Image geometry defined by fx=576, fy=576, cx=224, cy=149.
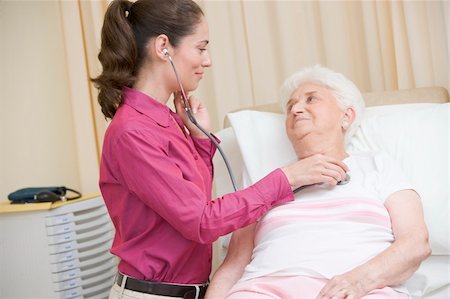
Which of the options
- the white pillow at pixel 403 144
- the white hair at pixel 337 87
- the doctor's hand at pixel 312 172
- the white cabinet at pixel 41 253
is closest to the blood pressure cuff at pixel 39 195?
the white cabinet at pixel 41 253

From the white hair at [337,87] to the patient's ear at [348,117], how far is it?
11 mm

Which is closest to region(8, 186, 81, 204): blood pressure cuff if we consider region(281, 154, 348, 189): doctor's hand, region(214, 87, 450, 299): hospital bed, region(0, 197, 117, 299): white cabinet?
region(0, 197, 117, 299): white cabinet

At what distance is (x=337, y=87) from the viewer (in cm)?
181

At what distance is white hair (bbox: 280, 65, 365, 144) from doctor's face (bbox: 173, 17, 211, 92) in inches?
15.6

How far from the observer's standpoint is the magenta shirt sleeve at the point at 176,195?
137 cm

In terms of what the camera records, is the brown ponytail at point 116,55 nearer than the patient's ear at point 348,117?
Yes

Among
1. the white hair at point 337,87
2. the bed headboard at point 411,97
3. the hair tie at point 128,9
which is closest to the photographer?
the hair tie at point 128,9

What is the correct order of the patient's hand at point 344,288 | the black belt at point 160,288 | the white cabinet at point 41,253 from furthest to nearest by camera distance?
the white cabinet at point 41,253
the black belt at point 160,288
the patient's hand at point 344,288

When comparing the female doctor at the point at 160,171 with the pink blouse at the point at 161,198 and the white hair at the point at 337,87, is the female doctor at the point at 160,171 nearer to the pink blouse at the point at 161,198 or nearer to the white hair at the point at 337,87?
the pink blouse at the point at 161,198

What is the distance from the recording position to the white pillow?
65.7 inches

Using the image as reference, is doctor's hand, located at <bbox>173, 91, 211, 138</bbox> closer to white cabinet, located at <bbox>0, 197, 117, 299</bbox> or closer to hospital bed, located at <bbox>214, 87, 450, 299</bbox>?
hospital bed, located at <bbox>214, 87, 450, 299</bbox>

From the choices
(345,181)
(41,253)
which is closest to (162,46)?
(345,181)

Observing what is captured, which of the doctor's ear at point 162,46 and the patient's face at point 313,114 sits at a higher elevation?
the doctor's ear at point 162,46

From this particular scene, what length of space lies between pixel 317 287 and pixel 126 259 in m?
0.49
